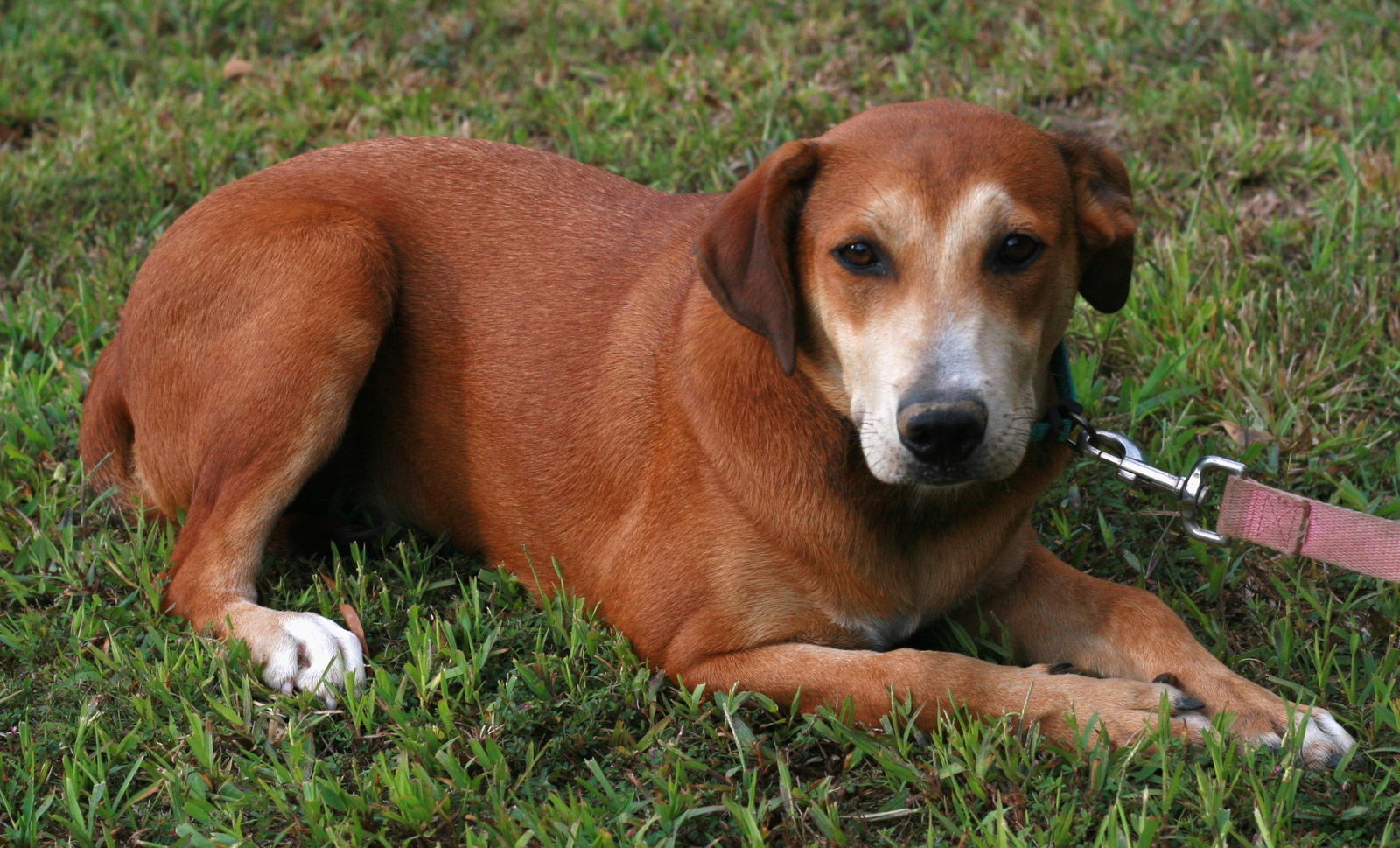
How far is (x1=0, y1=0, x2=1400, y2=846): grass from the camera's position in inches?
116

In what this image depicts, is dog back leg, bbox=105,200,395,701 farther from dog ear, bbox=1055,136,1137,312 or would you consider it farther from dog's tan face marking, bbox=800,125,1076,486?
dog ear, bbox=1055,136,1137,312

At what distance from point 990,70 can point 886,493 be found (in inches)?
133

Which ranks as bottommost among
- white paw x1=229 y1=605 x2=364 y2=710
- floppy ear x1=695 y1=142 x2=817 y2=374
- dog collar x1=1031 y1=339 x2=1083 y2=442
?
white paw x1=229 y1=605 x2=364 y2=710

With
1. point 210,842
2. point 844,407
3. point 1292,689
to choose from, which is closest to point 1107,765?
point 1292,689

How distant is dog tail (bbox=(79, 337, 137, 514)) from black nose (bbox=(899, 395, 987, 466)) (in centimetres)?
240

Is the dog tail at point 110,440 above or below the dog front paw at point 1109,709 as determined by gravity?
below

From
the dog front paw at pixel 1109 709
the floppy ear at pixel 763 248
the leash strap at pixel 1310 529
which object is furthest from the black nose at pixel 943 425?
the leash strap at pixel 1310 529

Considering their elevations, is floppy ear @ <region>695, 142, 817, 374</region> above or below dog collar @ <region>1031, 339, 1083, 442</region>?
above

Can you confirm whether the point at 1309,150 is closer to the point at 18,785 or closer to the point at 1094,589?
the point at 1094,589

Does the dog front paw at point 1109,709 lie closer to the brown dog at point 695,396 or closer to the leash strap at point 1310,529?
the brown dog at point 695,396

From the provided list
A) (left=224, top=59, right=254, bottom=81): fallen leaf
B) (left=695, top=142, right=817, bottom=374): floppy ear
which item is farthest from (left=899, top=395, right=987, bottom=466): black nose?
(left=224, top=59, right=254, bottom=81): fallen leaf

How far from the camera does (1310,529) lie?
3404mm

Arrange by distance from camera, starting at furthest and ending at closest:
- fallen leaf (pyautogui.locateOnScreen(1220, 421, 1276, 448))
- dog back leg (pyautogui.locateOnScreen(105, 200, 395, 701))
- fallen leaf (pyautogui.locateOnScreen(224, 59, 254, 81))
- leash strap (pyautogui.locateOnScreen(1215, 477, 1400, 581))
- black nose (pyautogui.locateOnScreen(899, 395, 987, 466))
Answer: fallen leaf (pyautogui.locateOnScreen(224, 59, 254, 81)) → fallen leaf (pyautogui.locateOnScreen(1220, 421, 1276, 448)) → dog back leg (pyautogui.locateOnScreen(105, 200, 395, 701)) → leash strap (pyautogui.locateOnScreen(1215, 477, 1400, 581)) → black nose (pyautogui.locateOnScreen(899, 395, 987, 466))

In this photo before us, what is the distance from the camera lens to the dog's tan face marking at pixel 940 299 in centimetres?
295
